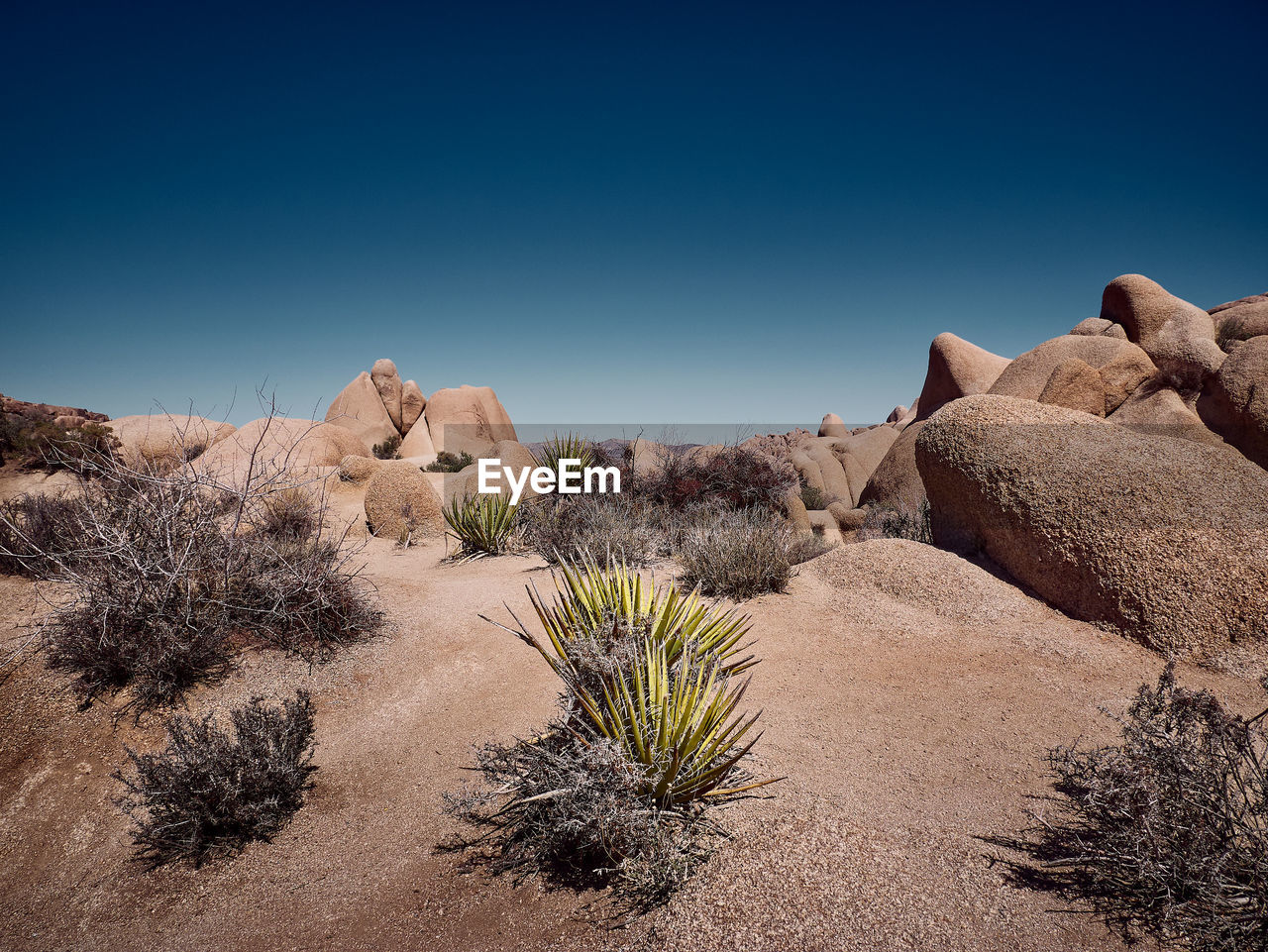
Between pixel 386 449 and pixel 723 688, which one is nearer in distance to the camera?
pixel 723 688

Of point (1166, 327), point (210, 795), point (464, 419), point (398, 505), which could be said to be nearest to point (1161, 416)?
point (1166, 327)

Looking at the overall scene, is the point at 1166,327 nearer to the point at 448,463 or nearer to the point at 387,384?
the point at 448,463

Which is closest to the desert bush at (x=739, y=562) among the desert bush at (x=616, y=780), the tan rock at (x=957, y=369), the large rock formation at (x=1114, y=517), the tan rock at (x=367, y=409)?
the large rock formation at (x=1114, y=517)

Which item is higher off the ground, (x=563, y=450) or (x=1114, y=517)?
(x=563, y=450)

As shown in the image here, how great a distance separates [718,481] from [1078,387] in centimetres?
616

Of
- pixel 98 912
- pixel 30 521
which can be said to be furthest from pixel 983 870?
pixel 30 521

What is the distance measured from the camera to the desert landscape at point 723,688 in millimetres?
2438

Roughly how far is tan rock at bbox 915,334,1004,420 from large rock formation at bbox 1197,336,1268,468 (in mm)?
7268

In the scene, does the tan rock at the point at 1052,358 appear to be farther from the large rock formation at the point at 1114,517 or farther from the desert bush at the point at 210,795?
the desert bush at the point at 210,795

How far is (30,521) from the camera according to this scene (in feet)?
21.6

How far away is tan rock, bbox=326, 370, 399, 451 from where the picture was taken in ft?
91.2

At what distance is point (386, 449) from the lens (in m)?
27.4

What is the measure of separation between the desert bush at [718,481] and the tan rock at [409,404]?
20952 mm

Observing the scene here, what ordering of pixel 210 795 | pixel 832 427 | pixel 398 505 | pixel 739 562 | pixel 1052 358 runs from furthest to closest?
pixel 832 427, pixel 398 505, pixel 1052 358, pixel 739 562, pixel 210 795
